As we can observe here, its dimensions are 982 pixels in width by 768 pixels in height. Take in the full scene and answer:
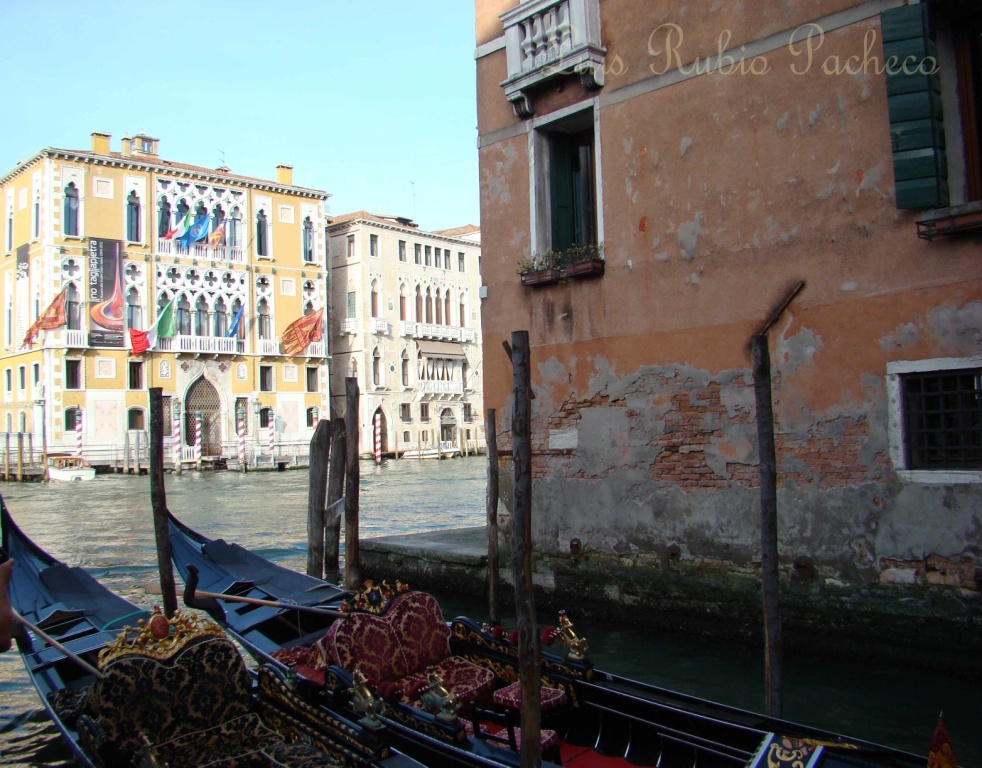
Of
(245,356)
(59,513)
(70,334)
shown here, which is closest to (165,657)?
(59,513)

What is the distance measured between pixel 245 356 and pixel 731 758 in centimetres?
2714

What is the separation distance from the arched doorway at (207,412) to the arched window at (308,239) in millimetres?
5900

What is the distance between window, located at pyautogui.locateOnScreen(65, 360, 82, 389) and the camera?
2458cm

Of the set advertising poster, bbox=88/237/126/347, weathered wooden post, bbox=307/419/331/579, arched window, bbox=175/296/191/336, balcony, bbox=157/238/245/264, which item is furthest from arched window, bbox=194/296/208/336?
weathered wooden post, bbox=307/419/331/579

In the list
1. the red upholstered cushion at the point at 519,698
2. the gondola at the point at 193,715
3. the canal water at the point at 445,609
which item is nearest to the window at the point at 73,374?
the canal water at the point at 445,609

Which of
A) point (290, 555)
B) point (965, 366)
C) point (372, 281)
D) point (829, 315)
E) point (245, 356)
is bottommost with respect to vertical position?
point (290, 555)

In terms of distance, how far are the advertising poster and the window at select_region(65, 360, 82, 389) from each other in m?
0.72

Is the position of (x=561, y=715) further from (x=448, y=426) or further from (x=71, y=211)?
(x=448, y=426)

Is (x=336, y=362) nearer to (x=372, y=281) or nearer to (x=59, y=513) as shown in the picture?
(x=372, y=281)

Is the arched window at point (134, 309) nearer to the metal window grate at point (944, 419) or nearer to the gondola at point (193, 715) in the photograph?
the gondola at point (193, 715)

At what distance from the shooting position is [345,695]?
3762 mm

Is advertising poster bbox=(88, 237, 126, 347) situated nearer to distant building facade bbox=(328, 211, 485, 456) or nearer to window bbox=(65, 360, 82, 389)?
window bbox=(65, 360, 82, 389)

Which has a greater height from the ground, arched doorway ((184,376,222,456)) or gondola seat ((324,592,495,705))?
arched doorway ((184,376,222,456))

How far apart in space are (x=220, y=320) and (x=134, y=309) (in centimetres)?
286
